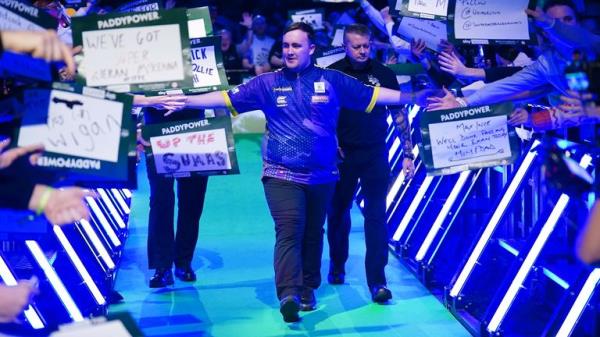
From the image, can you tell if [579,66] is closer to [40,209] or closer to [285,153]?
[40,209]

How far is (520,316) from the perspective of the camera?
280 inches

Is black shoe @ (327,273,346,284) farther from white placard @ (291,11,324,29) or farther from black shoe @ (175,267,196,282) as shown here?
white placard @ (291,11,324,29)

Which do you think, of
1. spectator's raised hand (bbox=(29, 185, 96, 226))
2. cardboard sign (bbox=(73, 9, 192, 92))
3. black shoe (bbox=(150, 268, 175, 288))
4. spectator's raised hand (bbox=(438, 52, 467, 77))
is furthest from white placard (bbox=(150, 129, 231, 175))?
spectator's raised hand (bbox=(29, 185, 96, 226))

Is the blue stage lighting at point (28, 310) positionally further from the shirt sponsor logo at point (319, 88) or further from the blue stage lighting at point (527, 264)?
the blue stage lighting at point (527, 264)

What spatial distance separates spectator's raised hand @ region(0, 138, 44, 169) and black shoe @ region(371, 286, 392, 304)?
3.71 m

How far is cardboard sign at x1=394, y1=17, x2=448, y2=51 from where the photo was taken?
26.7ft

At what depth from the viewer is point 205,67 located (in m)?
7.23

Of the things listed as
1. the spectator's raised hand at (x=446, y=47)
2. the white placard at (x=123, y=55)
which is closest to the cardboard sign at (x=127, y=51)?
the white placard at (x=123, y=55)

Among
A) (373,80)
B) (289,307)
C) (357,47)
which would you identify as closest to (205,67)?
(357,47)

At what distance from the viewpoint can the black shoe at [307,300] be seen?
7316 millimetres

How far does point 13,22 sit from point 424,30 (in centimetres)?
434

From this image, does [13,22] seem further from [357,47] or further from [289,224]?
[357,47]

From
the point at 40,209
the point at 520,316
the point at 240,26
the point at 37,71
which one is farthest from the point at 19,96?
the point at 240,26

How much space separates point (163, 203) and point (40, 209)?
3.87m
